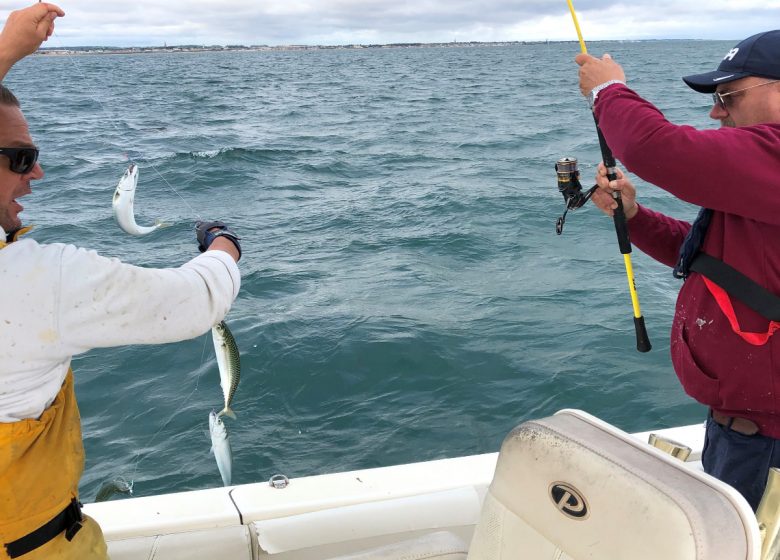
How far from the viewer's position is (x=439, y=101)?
26.8 meters

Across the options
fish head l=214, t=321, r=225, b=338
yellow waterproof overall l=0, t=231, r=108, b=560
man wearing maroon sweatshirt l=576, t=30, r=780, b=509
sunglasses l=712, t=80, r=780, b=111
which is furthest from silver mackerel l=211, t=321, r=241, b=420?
sunglasses l=712, t=80, r=780, b=111

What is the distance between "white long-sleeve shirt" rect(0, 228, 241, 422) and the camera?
1.65 metres

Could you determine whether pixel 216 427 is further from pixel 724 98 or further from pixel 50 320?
pixel 724 98

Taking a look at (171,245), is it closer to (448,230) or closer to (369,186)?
(448,230)

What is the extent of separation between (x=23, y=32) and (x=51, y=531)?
143 centimetres

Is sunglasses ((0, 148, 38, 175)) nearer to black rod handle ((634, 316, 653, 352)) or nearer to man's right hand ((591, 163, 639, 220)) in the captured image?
man's right hand ((591, 163, 639, 220))

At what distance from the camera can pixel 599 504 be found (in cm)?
153

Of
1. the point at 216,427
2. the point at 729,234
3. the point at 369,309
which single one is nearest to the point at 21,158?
the point at 729,234

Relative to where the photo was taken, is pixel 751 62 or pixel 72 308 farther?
pixel 751 62

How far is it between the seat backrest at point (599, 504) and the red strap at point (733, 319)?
78 cm

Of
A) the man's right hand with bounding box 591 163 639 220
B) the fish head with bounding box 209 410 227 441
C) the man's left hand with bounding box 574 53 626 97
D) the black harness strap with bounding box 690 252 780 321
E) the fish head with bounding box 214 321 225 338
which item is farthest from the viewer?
the fish head with bounding box 209 410 227 441

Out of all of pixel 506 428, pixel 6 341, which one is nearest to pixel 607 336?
pixel 506 428

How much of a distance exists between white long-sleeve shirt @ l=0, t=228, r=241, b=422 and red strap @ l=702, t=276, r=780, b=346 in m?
1.62

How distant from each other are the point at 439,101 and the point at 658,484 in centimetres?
2646
